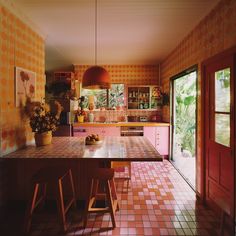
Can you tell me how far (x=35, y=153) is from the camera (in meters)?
2.49

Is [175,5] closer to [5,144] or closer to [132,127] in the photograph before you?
[5,144]

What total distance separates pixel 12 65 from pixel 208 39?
2.55 meters

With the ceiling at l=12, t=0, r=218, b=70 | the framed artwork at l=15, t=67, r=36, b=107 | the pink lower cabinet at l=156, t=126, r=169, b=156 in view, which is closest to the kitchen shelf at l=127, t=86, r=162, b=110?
the pink lower cabinet at l=156, t=126, r=169, b=156

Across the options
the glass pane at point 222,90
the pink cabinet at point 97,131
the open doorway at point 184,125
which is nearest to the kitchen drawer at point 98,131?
the pink cabinet at point 97,131

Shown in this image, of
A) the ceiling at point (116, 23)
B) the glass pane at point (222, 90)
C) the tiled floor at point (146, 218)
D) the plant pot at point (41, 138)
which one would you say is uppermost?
the ceiling at point (116, 23)

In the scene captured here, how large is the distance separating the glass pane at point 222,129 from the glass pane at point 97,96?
151 inches

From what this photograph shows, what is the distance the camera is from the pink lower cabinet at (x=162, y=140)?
5.21 metres

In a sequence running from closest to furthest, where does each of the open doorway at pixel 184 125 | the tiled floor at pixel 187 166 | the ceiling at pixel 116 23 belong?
the ceiling at pixel 116 23
the tiled floor at pixel 187 166
the open doorway at pixel 184 125

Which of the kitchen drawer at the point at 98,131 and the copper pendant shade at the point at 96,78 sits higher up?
the copper pendant shade at the point at 96,78

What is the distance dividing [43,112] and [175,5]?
232 cm

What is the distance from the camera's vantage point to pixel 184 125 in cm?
468

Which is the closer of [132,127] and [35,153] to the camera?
[35,153]

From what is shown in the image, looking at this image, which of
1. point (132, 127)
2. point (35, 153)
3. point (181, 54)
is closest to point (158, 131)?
point (132, 127)

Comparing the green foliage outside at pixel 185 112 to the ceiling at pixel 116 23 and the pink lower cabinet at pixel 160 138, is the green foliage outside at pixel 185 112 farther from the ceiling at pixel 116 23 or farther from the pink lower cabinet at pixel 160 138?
the ceiling at pixel 116 23
